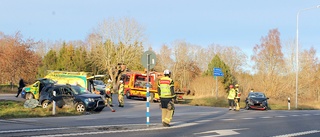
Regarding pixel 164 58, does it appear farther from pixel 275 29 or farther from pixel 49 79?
pixel 49 79

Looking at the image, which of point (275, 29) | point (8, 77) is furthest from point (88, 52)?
point (275, 29)

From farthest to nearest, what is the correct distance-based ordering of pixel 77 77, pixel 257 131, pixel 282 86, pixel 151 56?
pixel 282 86 → pixel 77 77 → pixel 151 56 → pixel 257 131

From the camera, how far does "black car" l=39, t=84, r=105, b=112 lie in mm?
20422

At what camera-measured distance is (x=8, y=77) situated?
4200 cm

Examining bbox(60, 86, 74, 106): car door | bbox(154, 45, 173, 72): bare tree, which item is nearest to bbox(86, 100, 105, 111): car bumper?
bbox(60, 86, 74, 106): car door

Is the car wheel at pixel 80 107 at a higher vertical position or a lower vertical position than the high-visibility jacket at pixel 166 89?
lower

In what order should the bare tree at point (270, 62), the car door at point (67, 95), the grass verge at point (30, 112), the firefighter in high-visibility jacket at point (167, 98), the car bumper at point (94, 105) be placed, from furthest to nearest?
the bare tree at point (270, 62) → the car door at point (67, 95) → the car bumper at point (94, 105) → the grass verge at point (30, 112) → the firefighter in high-visibility jacket at point (167, 98)

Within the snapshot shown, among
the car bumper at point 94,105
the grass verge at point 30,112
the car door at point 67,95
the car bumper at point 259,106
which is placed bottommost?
the car bumper at point 259,106

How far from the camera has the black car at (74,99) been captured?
67.0ft

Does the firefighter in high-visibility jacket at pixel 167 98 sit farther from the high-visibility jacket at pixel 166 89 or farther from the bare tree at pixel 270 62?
the bare tree at pixel 270 62

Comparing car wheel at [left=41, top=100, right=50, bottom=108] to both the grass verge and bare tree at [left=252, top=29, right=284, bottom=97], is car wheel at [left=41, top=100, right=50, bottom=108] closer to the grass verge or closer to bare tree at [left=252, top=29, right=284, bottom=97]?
the grass verge

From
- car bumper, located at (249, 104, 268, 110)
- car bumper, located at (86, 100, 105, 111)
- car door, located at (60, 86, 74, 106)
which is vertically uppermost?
car door, located at (60, 86, 74, 106)

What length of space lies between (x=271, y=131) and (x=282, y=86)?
133ft

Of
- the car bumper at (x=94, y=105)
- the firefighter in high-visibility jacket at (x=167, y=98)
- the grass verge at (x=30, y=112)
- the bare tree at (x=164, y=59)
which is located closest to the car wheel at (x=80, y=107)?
the car bumper at (x=94, y=105)
